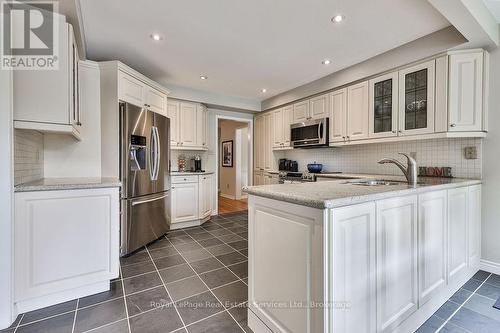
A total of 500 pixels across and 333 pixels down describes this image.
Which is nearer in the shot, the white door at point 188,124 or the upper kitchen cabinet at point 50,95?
the upper kitchen cabinet at point 50,95

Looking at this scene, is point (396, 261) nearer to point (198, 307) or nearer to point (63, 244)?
point (198, 307)

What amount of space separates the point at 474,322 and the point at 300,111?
11.2 feet

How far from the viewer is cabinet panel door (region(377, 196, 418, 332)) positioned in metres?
1.29

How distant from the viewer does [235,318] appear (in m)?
1.65

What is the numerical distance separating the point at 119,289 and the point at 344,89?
12.0 ft

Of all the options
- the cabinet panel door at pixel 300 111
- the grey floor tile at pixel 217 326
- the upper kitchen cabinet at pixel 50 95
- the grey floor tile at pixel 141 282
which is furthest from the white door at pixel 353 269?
Answer: the cabinet panel door at pixel 300 111

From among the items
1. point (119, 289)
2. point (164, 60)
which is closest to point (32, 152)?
point (119, 289)

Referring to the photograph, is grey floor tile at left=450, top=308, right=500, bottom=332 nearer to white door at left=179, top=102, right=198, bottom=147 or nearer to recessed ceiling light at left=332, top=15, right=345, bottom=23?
recessed ceiling light at left=332, top=15, right=345, bottom=23

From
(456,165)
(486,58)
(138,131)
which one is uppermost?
(486,58)

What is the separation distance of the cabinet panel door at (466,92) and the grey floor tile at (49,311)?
376 centimetres

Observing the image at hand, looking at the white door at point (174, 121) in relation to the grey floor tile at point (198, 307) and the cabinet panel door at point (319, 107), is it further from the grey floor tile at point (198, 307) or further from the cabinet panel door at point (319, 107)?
the grey floor tile at point (198, 307)

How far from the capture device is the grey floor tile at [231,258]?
101 inches

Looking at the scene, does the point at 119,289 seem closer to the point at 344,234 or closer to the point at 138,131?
the point at 138,131

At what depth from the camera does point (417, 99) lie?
2.61m
